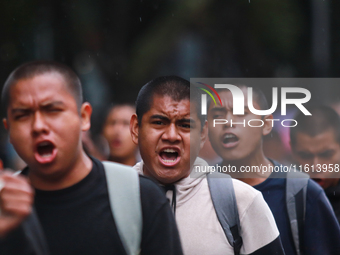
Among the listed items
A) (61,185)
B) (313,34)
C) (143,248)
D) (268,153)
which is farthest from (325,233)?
(313,34)

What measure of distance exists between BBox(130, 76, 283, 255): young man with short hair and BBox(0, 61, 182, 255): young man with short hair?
42cm

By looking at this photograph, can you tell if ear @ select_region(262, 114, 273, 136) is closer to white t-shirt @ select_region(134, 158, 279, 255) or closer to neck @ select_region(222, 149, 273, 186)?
neck @ select_region(222, 149, 273, 186)

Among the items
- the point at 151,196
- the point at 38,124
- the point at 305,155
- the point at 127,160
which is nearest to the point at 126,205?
the point at 151,196

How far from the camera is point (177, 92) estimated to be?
10.8 ft

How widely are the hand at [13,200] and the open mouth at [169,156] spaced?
1.13 metres

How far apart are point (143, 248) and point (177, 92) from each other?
3.51 feet

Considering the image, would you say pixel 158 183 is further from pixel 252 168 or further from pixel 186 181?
pixel 252 168

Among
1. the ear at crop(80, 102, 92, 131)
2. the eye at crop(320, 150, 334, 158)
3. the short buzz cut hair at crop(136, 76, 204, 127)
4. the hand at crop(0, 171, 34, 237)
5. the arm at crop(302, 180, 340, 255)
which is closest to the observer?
the hand at crop(0, 171, 34, 237)

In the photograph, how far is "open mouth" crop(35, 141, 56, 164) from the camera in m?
2.68

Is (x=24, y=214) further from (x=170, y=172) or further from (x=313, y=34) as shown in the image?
(x=313, y=34)

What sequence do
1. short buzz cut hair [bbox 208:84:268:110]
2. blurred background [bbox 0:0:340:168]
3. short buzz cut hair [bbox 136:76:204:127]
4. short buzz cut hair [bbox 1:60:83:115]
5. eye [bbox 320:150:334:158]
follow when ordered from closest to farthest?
short buzz cut hair [bbox 1:60:83:115] → short buzz cut hair [bbox 136:76:204:127] → short buzz cut hair [bbox 208:84:268:110] → eye [bbox 320:150:334:158] → blurred background [bbox 0:0:340:168]

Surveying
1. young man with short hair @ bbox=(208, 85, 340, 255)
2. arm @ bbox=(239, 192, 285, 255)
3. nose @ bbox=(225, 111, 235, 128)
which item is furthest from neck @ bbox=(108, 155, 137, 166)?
arm @ bbox=(239, 192, 285, 255)

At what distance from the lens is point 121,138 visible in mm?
5715

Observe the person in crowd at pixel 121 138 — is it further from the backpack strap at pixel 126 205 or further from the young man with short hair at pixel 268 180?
the backpack strap at pixel 126 205
